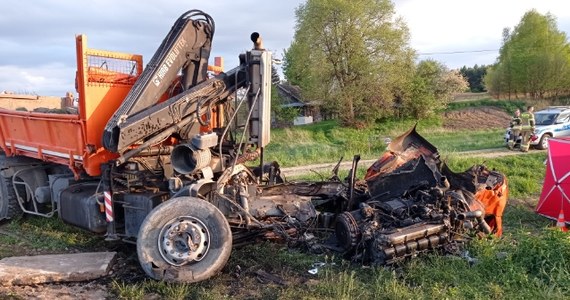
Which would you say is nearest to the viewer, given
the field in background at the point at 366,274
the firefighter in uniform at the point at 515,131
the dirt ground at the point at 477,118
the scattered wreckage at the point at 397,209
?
the field in background at the point at 366,274

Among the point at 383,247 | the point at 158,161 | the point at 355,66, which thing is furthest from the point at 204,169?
the point at 355,66

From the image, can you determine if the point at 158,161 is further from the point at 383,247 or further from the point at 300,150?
the point at 300,150

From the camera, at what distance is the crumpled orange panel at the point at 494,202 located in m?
6.38

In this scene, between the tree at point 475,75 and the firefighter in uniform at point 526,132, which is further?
the tree at point 475,75

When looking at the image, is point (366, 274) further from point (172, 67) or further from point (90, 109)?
point (90, 109)

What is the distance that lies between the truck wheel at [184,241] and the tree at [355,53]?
2829cm

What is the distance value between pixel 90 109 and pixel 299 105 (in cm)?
3678

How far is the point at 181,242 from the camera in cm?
526

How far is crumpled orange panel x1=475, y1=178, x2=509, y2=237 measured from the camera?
6375 millimetres

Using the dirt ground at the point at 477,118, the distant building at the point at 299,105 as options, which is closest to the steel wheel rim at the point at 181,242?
the dirt ground at the point at 477,118

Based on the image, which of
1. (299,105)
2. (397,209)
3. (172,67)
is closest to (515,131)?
(397,209)

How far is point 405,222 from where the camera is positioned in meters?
5.61

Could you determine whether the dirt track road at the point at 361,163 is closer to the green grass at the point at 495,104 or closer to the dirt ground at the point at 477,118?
the dirt ground at the point at 477,118

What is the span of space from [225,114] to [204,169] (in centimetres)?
113
